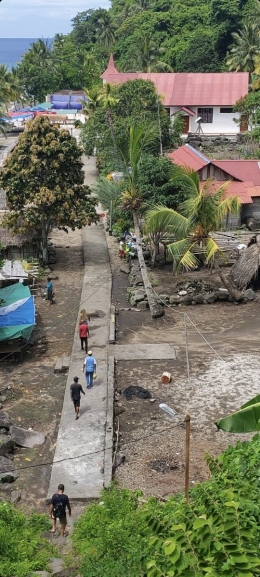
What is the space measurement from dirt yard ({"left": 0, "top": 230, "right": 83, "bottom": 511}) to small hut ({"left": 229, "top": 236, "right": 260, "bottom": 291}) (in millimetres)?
5047

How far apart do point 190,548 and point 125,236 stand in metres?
22.9

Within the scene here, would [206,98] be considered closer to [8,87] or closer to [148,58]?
[148,58]

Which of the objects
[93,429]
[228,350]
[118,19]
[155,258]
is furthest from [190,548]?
[118,19]

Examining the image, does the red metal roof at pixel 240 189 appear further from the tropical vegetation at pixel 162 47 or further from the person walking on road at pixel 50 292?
the tropical vegetation at pixel 162 47

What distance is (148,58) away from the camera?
193 feet

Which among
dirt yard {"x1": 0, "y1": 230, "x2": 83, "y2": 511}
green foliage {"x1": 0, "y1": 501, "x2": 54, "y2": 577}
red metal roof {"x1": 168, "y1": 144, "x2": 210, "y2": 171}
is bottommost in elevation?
dirt yard {"x1": 0, "y1": 230, "x2": 83, "y2": 511}

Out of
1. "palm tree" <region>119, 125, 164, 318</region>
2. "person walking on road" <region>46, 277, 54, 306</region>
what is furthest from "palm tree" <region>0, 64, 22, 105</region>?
"palm tree" <region>119, 125, 164, 318</region>

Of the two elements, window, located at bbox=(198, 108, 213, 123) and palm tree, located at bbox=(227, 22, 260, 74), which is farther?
palm tree, located at bbox=(227, 22, 260, 74)

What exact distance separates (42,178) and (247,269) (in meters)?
8.03

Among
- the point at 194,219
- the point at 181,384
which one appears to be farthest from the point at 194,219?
the point at 181,384

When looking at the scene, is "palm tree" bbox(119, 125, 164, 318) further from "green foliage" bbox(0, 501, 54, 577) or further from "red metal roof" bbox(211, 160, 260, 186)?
"green foliage" bbox(0, 501, 54, 577)

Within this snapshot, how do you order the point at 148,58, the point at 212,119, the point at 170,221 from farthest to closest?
the point at 148,58
the point at 212,119
the point at 170,221

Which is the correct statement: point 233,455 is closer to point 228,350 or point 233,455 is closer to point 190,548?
point 190,548

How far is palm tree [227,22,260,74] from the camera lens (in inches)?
2125
